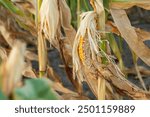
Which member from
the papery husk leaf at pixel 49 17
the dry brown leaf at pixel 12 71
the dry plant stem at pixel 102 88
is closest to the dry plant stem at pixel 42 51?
the papery husk leaf at pixel 49 17

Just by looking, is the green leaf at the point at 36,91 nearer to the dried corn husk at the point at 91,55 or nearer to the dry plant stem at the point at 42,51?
the dried corn husk at the point at 91,55

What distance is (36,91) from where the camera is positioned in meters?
0.20

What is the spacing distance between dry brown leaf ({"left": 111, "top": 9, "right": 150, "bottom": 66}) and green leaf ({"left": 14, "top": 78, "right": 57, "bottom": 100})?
0.97 meters

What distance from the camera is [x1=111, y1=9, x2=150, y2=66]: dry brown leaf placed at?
3.80ft

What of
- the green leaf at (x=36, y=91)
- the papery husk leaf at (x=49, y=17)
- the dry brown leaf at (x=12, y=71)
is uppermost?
the dry brown leaf at (x=12, y=71)

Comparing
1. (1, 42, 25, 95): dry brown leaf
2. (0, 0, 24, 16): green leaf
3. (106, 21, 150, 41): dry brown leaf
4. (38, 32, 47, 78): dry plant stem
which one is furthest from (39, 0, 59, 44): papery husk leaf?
(1, 42, 25, 95): dry brown leaf

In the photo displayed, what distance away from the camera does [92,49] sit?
1.00 m

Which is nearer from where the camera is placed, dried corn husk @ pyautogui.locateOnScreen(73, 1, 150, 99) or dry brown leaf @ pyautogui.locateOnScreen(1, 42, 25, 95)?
dry brown leaf @ pyautogui.locateOnScreen(1, 42, 25, 95)

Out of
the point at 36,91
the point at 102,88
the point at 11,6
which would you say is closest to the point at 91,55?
the point at 102,88

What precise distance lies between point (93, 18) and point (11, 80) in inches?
32.3

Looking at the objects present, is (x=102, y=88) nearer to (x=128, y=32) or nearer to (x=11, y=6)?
(x=128, y=32)

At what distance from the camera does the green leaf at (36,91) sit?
7.7 inches

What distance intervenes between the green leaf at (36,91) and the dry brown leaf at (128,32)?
0.97 metres

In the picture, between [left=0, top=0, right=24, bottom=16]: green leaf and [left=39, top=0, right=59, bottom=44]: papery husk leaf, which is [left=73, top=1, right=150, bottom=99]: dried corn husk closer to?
[left=39, top=0, right=59, bottom=44]: papery husk leaf
